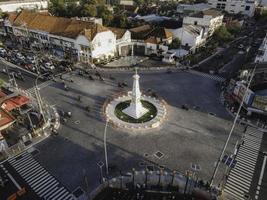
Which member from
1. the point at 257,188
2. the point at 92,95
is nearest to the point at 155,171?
the point at 257,188

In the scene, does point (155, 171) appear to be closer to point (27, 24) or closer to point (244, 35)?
point (27, 24)

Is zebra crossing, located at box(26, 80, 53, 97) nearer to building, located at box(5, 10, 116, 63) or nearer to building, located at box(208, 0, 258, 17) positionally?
building, located at box(5, 10, 116, 63)

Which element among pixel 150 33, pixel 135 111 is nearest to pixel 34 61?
pixel 150 33

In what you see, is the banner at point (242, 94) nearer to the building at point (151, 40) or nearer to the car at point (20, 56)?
the building at point (151, 40)

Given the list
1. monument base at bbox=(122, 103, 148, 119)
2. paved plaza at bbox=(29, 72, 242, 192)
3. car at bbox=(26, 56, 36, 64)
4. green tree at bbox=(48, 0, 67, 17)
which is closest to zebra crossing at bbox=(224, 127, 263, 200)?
paved plaza at bbox=(29, 72, 242, 192)

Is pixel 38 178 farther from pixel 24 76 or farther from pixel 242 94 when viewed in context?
pixel 242 94

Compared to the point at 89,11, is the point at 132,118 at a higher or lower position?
lower

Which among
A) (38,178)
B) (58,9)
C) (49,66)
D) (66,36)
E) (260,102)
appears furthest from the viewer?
(58,9)
